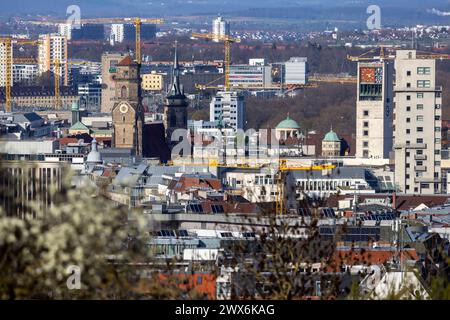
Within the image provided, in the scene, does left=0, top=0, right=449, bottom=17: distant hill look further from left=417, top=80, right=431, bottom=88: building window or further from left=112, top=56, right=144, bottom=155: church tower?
left=417, top=80, right=431, bottom=88: building window

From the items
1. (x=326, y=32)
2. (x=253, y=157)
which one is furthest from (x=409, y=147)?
(x=326, y=32)

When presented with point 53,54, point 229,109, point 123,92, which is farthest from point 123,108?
point 53,54

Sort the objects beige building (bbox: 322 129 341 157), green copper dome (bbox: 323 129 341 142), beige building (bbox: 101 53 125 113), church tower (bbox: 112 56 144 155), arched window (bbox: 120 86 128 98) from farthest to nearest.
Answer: beige building (bbox: 101 53 125 113)
green copper dome (bbox: 323 129 341 142)
arched window (bbox: 120 86 128 98)
beige building (bbox: 322 129 341 157)
church tower (bbox: 112 56 144 155)

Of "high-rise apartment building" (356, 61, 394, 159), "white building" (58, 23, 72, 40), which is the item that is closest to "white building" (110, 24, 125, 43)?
"white building" (58, 23, 72, 40)

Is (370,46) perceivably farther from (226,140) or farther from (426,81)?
(426,81)

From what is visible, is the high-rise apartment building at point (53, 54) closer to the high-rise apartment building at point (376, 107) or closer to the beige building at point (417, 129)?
the high-rise apartment building at point (376, 107)
